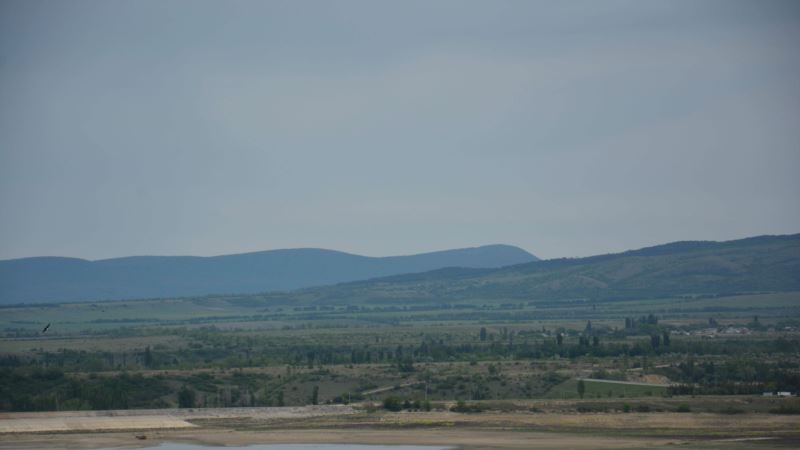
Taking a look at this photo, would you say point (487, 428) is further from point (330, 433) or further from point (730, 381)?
point (730, 381)

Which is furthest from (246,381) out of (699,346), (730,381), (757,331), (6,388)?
(757,331)

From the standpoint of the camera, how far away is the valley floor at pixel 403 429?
6681cm

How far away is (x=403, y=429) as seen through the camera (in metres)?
74.5

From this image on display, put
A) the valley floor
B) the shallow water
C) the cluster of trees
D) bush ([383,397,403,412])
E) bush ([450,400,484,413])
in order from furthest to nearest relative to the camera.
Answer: the cluster of trees → bush ([383,397,403,412]) → bush ([450,400,484,413]) → the valley floor → the shallow water

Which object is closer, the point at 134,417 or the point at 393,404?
the point at 134,417

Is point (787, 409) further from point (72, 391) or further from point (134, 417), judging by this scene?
point (72, 391)

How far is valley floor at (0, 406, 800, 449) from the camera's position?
66.8 meters

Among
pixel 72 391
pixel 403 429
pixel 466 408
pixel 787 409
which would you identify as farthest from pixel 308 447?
pixel 72 391

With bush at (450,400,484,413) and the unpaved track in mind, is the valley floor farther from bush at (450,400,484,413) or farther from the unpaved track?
bush at (450,400,484,413)

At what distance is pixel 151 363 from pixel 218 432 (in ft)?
164

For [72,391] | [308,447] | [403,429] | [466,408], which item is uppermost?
[72,391]

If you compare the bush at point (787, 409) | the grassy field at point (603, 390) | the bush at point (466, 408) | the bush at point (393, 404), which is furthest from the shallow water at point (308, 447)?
the grassy field at point (603, 390)

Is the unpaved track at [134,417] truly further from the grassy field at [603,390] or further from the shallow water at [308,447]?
the grassy field at [603,390]

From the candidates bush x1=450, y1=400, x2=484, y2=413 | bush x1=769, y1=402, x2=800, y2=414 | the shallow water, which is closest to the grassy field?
bush x1=450, y1=400, x2=484, y2=413
